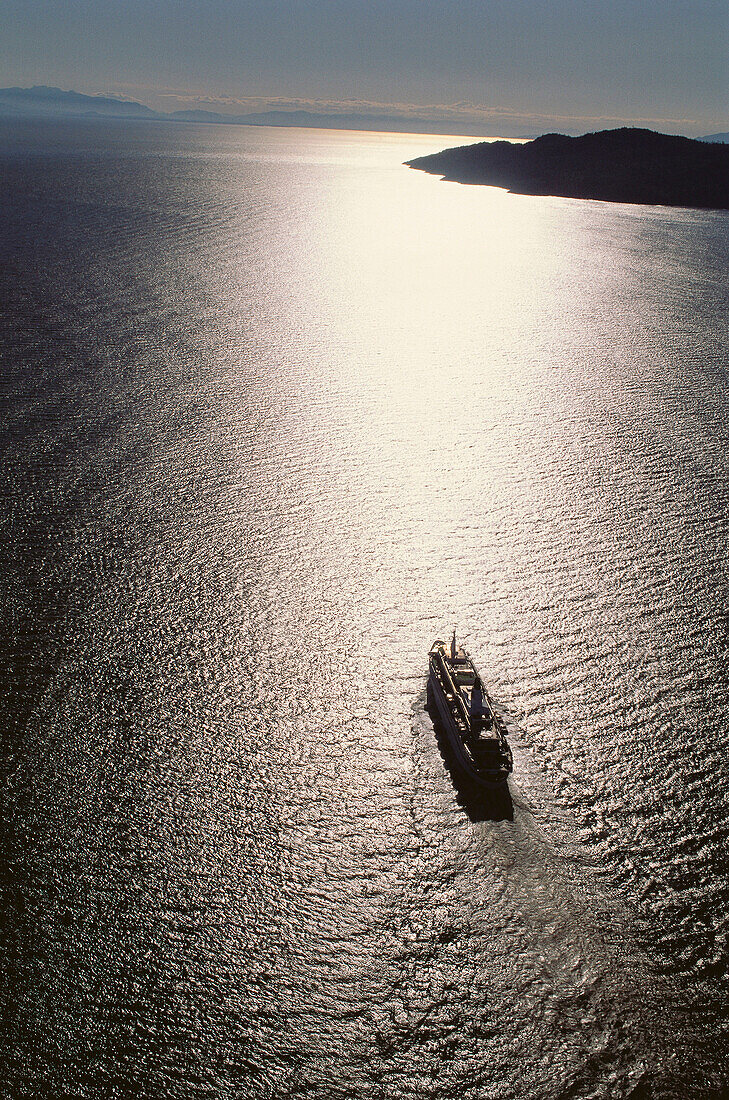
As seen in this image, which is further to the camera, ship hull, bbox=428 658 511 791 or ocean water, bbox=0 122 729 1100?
ship hull, bbox=428 658 511 791

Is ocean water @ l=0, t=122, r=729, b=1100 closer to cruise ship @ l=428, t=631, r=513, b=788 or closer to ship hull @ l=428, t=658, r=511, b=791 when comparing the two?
ship hull @ l=428, t=658, r=511, b=791

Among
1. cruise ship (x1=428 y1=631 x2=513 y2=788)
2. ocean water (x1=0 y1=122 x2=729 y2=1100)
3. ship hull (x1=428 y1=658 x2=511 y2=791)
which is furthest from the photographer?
A: cruise ship (x1=428 y1=631 x2=513 y2=788)

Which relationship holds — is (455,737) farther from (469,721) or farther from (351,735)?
(351,735)

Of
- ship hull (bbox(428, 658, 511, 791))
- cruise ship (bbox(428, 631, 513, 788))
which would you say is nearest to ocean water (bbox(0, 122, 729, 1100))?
ship hull (bbox(428, 658, 511, 791))

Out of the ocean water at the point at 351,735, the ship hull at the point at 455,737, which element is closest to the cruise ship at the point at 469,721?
the ship hull at the point at 455,737

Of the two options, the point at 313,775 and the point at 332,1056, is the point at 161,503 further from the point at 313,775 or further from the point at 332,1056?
the point at 332,1056

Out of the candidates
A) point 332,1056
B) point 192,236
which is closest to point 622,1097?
point 332,1056

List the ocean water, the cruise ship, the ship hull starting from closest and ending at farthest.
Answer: the ocean water
the ship hull
the cruise ship
